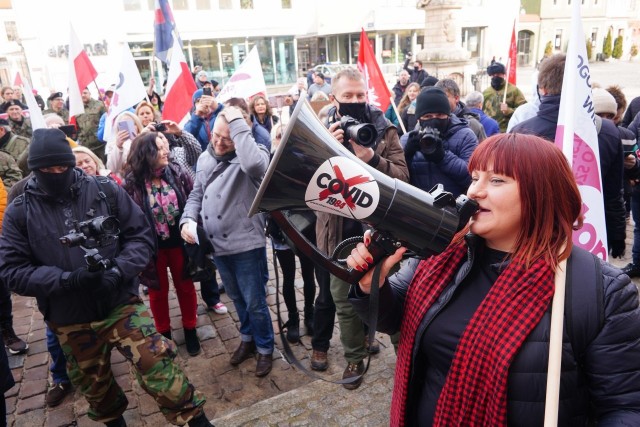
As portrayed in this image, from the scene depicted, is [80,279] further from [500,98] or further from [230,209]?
[500,98]

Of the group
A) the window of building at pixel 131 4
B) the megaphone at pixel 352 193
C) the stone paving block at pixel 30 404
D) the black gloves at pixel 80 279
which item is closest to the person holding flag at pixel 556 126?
the megaphone at pixel 352 193

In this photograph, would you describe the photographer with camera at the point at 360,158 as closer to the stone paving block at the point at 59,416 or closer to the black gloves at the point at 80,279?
the black gloves at the point at 80,279

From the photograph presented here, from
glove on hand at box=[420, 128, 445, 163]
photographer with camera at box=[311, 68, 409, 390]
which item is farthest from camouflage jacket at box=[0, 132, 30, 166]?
glove on hand at box=[420, 128, 445, 163]

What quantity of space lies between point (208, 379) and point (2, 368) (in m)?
1.46

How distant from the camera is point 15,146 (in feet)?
17.9

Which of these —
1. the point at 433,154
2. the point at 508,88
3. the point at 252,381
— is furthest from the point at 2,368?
the point at 508,88

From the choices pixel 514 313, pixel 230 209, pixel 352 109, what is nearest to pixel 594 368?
pixel 514 313

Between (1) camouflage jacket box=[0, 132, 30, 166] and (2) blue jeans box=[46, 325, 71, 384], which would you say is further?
(1) camouflage jacket box=[0, 132, 30, 166]

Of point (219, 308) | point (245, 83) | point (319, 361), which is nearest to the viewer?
point (319, 361)

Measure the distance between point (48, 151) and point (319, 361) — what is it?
7.86 ft

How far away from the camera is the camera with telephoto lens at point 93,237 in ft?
8.44

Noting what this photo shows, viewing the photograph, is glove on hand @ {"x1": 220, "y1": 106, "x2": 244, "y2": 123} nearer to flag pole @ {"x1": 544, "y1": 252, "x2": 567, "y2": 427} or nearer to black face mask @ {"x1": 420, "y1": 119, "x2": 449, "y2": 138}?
black face mask @ {"x1": 420, "y1": 119, "x2": 449, "y2": 138}

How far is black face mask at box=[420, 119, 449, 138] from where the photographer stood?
11.4 feet

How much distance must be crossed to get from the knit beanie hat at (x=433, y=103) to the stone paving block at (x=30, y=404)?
11.9ft
